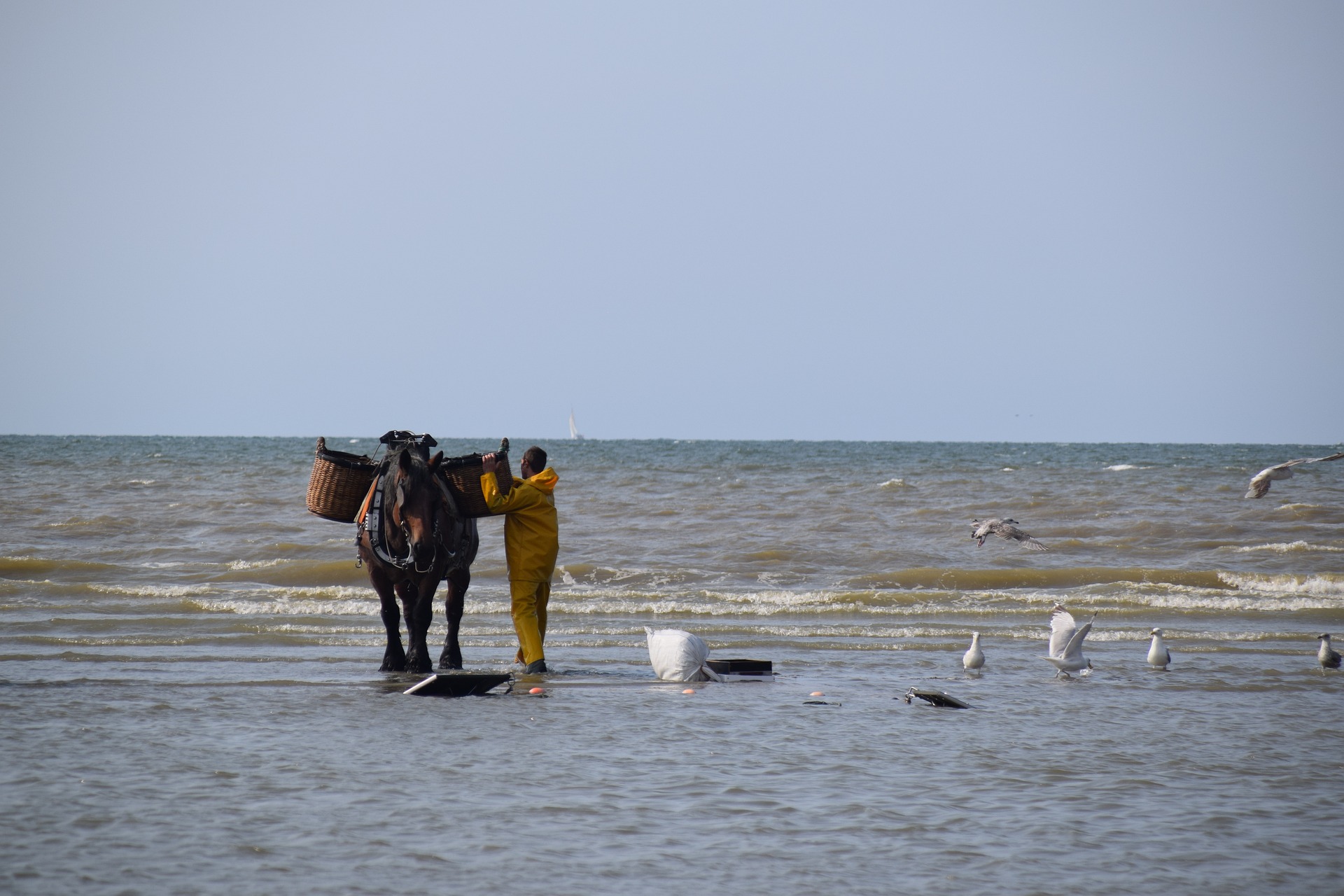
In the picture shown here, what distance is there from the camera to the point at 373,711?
297 inches

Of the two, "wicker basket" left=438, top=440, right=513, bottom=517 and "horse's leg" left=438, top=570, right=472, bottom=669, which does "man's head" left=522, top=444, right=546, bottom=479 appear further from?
"horse's leg" left=438, top=570, right=472, bottom=669

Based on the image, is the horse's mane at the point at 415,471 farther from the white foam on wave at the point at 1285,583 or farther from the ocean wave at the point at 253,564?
the white foam on wave at the point at 1285,583

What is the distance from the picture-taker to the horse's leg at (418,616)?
926cm

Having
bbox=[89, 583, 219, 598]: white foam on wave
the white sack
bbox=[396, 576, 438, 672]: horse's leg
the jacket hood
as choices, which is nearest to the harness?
A: bbox=[396, 576, 438, 672]: horse's leg

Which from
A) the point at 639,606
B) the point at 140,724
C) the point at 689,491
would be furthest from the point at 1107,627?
the point at 689,491

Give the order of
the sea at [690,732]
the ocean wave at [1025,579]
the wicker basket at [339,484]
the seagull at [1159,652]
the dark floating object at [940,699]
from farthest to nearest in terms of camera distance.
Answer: the ocean wave at [1025,579] → the seagull at [1159,652] → the wicker basket at [339,484] → the dark floating object at [940,699] → the sea at [690,732]

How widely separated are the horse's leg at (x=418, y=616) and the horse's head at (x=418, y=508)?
0.97 ft

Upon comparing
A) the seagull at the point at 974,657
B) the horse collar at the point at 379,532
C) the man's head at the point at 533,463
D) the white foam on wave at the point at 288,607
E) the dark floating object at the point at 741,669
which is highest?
the man's head at the point at 533,463

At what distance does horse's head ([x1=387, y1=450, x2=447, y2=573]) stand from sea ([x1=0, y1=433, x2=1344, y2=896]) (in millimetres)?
1056

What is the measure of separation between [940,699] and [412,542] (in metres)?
3.97

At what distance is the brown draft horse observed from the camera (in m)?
8.92

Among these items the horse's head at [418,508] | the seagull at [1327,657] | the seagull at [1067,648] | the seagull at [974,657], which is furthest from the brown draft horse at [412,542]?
the seagull at [1327,657]

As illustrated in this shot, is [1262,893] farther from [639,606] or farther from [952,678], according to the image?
[639,606]

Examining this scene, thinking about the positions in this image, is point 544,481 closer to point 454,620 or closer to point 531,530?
point 531,530
